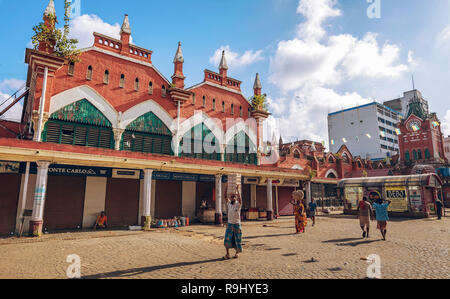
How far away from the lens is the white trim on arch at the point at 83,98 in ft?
49.9

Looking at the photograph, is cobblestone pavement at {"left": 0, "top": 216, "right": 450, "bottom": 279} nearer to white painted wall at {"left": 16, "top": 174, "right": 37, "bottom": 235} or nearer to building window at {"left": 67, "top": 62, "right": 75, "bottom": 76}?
white painted wall at {"left": 16, "top": 174, "right": 37, "bottom": 235}

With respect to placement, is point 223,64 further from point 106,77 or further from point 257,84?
point 106,77

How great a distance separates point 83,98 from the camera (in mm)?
16188

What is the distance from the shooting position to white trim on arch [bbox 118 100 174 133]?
57.6ft

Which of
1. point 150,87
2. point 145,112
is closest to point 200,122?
point 145,112

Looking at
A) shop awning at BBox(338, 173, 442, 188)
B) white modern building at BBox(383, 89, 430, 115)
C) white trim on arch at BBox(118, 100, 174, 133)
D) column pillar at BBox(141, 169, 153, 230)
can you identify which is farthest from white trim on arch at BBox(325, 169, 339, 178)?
white modern building at BBox(383, 89, 430, 115)

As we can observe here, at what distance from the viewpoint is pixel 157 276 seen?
5.77m

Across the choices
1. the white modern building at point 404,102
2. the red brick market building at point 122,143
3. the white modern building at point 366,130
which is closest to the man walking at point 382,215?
the red brick market building at point 122,143

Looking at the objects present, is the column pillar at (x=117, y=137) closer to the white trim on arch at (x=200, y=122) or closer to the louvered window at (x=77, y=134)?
the louvered window at (x=77, y=134)

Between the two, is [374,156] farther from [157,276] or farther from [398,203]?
[157,276]

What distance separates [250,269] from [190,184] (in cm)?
1339

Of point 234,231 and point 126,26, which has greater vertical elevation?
point 126,26

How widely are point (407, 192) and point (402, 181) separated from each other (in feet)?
3.21

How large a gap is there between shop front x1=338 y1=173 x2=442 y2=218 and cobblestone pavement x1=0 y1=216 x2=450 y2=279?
1197cm
